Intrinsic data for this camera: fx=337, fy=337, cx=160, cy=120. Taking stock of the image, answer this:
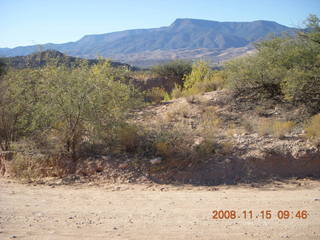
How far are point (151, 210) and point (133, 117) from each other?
477 cm

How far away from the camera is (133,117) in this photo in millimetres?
10500

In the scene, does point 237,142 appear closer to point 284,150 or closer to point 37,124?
point 284,150

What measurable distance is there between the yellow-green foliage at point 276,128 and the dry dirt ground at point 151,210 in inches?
88.2

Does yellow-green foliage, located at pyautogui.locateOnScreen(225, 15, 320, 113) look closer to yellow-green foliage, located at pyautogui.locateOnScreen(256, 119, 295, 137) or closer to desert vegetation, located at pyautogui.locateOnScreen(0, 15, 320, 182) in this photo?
desert vegetation, located at pyautogui.locateOnScreen(0, 15, 320, 182)

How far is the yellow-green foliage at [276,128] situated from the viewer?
32.9 feet

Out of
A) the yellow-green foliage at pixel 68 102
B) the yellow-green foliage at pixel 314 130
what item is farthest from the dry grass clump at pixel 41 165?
the yellow-green foliage at pixel 314 130

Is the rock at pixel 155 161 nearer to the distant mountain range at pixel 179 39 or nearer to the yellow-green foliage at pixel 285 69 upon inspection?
the yellow-green foliage at pixel 285 69

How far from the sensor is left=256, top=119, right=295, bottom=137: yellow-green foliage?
10039 mm

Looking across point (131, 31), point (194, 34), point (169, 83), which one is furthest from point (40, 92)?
point (131, 31)

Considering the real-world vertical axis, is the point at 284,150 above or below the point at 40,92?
below

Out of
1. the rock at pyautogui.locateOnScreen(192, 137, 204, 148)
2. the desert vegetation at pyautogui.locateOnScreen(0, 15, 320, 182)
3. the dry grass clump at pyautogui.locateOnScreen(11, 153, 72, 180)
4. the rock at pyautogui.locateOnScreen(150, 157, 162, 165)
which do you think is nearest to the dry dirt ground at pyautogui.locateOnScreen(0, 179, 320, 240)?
the dry grass clump at pyautogui.locateOnScreen(11, 153, 72, 180)

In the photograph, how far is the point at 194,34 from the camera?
166 m

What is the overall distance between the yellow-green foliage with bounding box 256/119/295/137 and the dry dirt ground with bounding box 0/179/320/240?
2.24 metres

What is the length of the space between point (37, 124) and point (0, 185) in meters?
2.13
